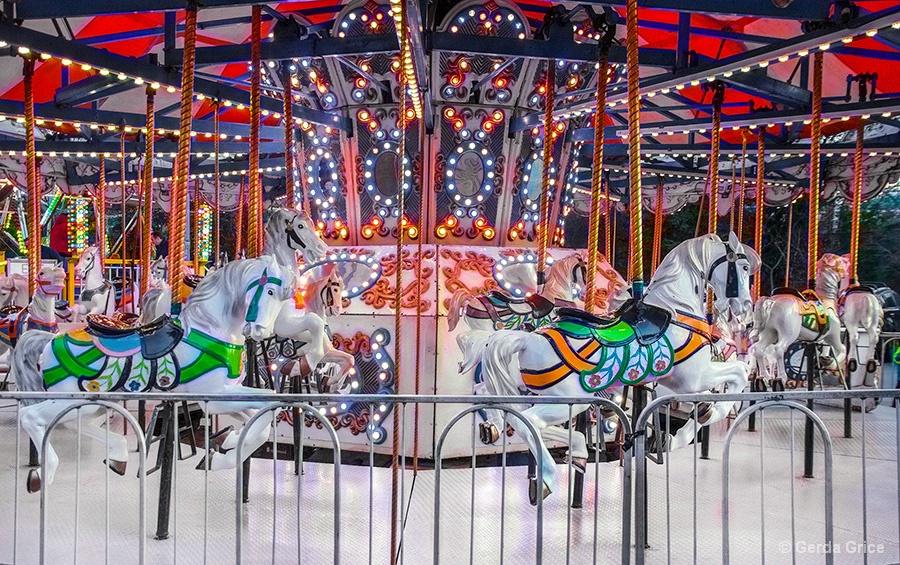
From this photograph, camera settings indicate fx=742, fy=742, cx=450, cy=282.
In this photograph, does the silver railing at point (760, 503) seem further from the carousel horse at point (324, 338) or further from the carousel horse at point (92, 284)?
the carousel horse at point (92, 284)

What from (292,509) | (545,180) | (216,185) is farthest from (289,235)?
(216,185)

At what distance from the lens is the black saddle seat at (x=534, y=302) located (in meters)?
4.87

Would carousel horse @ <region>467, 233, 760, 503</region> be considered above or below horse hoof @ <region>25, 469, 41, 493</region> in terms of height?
above

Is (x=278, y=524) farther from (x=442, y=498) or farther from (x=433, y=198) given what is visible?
(x=433, y=198)

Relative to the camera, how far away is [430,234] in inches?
253

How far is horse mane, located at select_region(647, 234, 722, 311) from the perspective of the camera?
13.5 feet

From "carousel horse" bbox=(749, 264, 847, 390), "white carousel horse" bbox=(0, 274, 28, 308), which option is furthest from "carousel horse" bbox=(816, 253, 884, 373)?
"white carousel horse" bbox=(0, 274, 28, 308)

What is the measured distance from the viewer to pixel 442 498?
438cm

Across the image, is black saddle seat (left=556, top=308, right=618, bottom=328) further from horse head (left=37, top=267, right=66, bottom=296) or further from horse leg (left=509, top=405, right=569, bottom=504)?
horse head (left=37, top=267, right=66, bottom=296)

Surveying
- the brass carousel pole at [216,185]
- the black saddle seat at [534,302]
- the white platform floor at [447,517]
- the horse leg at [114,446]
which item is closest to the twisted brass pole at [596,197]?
the black saddle seat at [534,302]

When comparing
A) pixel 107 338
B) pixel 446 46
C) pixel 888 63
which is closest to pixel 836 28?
pixel 446 46

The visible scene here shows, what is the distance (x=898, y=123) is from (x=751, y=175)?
4.03 m

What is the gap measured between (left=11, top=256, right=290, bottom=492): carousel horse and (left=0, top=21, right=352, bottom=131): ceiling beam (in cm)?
180

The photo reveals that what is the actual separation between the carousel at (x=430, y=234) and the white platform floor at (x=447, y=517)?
0.26m
